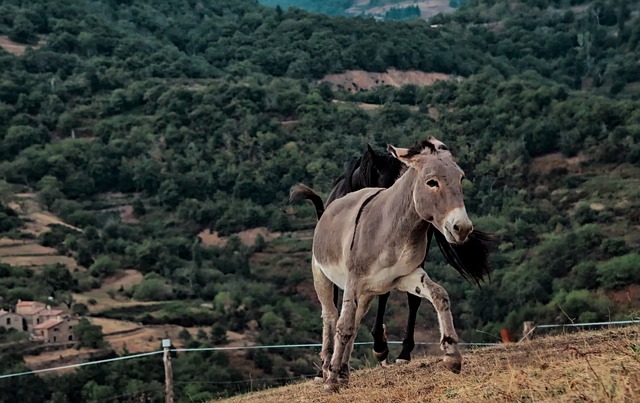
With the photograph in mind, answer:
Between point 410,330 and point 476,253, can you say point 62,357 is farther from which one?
point 476,253

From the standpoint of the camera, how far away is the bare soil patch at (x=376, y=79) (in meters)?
96.6

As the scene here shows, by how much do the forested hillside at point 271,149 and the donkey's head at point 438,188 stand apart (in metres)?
24.7

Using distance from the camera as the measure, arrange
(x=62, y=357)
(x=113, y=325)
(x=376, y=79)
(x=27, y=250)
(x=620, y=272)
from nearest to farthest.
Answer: (x=62, y=357), (x=113, y=325), (x=620, y=272), (x=27, y=250), (x=376, y=79)

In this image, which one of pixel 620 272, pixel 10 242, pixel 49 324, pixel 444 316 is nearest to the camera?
pixel 444 316

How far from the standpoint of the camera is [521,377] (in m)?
6.16

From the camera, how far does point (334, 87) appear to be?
3802 inches

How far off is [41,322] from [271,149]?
35926 millimetres

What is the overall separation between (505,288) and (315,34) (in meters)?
58.6

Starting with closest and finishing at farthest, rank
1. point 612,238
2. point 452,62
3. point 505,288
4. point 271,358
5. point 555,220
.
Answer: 1. point 271,358
2. point 505,288
3. point 612,238
4. point 555,220
5. point 452,62

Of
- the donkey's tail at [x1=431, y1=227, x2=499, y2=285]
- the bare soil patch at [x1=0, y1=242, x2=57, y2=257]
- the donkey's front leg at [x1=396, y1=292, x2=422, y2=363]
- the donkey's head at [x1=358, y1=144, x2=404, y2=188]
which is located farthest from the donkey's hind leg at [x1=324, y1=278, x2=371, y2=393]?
the bare soil patch at [x1=0, y1=242, x2=57, y2=257]

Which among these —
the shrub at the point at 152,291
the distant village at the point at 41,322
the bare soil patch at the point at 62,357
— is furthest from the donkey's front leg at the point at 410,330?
the shrub at the point at 152,291

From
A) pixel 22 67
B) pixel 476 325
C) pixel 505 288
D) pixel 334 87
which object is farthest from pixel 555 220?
pixel 22 67

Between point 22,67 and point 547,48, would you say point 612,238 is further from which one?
point 547,48

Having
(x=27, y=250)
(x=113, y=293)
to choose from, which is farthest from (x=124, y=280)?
(x=27, y=250)
